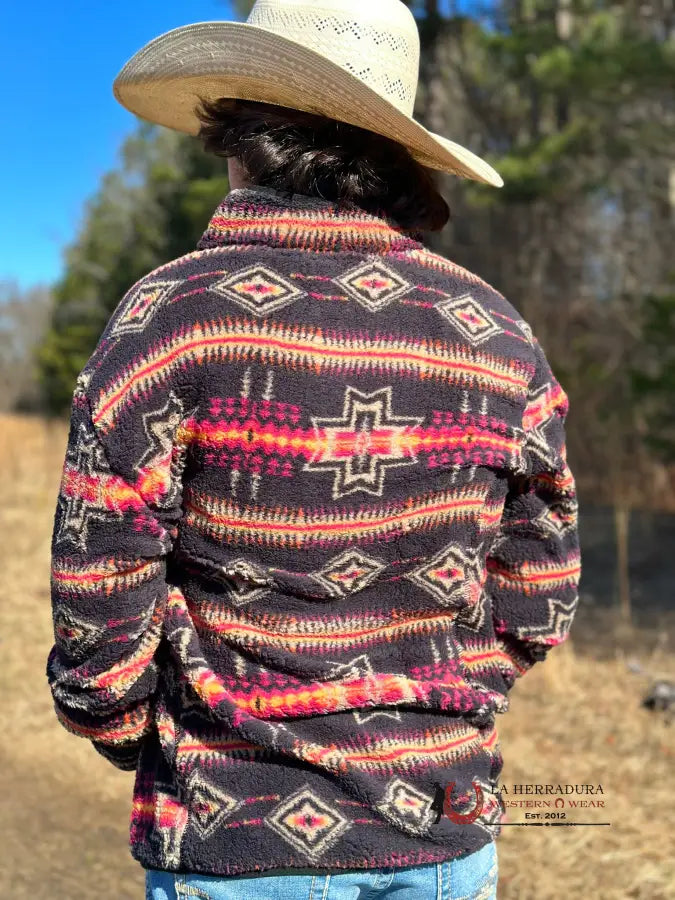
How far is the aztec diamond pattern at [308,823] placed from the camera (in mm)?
1126

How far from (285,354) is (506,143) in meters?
14.2

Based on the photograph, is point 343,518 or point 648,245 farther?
point 648,245

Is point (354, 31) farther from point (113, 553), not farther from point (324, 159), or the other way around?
point (113, 553)

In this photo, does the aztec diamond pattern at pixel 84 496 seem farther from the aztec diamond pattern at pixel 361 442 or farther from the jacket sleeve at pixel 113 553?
the aztec diamond pattern at pixel 361 442

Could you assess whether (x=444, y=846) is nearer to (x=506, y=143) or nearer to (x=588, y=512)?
(x=588, y=512)

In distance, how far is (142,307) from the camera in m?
1.15

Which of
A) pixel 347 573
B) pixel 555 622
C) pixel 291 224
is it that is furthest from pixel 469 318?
pixel 555 622

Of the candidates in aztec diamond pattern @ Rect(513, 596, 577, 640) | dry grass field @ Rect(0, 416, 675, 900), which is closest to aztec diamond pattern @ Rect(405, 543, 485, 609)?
aztec diamond pattern @ Rect(513, 596, 577, 640)

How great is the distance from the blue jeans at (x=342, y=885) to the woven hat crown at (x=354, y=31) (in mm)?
1029

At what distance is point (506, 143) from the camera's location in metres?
14.3

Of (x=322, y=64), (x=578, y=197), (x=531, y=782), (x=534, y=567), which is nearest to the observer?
(x=322, y=64)

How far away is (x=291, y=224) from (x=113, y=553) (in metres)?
0.47

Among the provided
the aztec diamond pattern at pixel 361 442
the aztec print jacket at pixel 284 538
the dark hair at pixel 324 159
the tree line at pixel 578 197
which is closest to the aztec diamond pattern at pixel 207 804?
the aztec print jacket at pixel 284 538

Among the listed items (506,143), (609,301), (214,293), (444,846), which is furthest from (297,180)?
(506,143)
